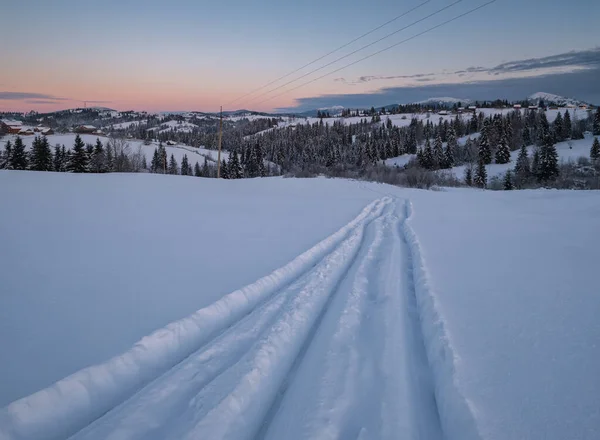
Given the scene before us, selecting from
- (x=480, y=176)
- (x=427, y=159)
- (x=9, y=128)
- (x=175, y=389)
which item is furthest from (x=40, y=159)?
(x=427, y=159)

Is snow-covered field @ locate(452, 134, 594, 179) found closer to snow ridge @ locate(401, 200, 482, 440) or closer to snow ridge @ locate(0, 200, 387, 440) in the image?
snow ridge @ locate(401, 200, 482, 440)

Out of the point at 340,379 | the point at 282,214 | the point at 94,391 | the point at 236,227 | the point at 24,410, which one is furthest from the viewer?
the point at 282,214

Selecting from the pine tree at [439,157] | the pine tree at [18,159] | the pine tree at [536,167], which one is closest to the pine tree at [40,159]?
the pine tree at [18,159]

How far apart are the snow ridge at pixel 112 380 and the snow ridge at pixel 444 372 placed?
95.6 inches

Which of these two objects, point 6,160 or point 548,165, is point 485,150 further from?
point 6,160

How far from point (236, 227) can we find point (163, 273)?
4.09 meters


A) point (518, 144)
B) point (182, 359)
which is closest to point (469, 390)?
point (182, 359)

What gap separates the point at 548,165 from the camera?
53.9 meters

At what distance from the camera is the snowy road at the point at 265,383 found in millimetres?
2432

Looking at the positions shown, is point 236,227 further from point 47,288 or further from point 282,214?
point 47,288

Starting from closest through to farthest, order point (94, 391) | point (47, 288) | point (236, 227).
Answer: point (94, 391) → point (47, 288) → point (236, 227)

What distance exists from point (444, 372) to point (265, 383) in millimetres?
1816

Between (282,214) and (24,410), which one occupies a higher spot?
(282,214)

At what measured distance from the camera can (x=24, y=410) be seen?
2.35 metres
